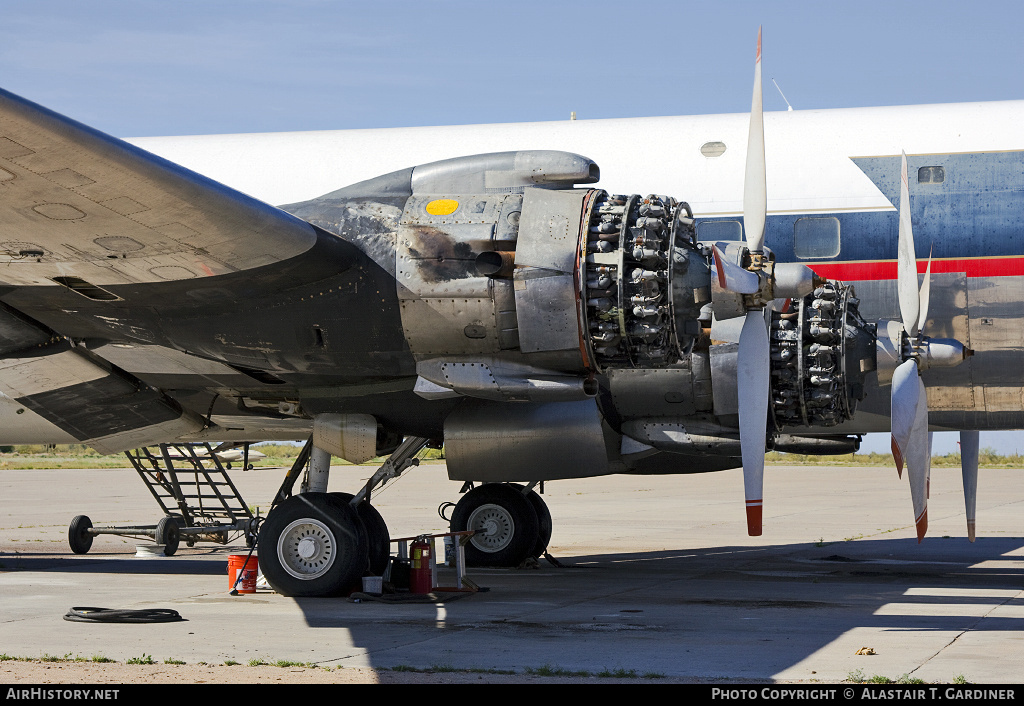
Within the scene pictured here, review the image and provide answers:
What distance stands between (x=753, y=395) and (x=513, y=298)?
245cm

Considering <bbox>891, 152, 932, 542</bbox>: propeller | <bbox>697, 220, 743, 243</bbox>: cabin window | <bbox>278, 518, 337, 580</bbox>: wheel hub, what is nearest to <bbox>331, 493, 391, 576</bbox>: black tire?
<bbox>278, 518, 337, 580</bbox>: wheel hub

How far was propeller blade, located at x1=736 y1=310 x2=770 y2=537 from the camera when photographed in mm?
10180

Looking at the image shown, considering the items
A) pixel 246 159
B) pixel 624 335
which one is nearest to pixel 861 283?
pixel 624 335

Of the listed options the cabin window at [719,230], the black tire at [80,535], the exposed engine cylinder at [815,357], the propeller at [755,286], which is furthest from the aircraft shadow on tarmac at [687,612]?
the cabin window at [719,230]

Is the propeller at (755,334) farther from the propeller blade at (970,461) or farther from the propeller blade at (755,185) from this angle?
the propeller blade at (970,461)

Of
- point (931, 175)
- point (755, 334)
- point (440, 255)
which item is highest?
point (931, 175)

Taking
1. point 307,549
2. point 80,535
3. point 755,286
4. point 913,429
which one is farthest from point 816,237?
point 80,535

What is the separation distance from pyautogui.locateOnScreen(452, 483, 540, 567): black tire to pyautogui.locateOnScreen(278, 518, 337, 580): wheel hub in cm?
432

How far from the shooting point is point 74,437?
14148mm

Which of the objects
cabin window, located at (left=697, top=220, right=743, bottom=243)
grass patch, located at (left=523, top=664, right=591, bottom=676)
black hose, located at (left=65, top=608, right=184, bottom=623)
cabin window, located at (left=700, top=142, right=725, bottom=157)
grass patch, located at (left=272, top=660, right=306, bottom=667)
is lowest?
grass patch, located at (left=523, top=664, right=591, bottom=676)

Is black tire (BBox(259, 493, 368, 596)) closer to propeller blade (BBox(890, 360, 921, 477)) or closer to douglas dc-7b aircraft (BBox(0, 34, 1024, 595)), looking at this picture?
douglas dc-7b aircraft (BBox(0, 34, 1024, 595))

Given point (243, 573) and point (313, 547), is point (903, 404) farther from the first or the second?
point (243, 573)

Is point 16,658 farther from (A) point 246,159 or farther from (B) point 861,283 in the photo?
(B) point 861,283

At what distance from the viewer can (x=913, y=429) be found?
11602 mm
